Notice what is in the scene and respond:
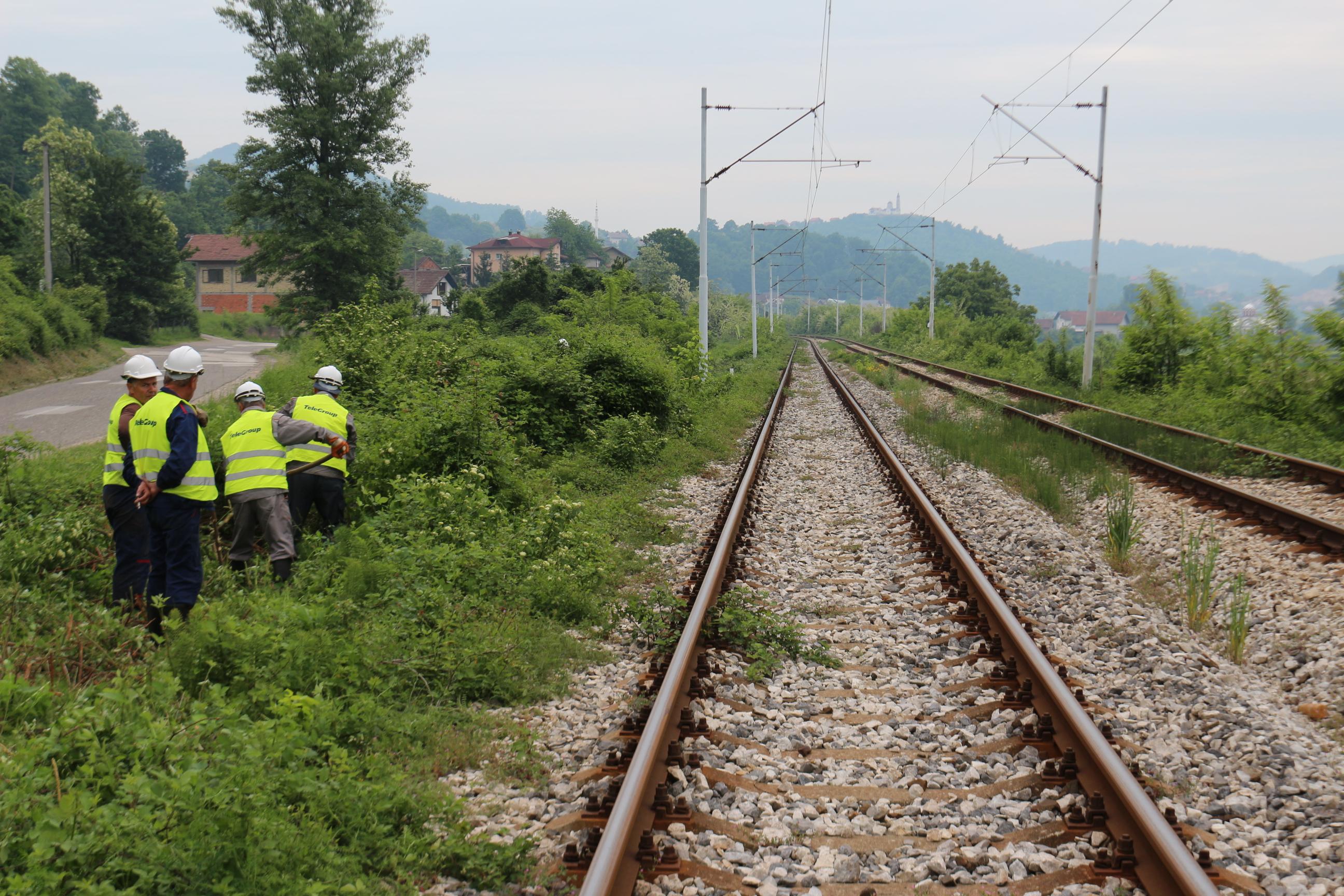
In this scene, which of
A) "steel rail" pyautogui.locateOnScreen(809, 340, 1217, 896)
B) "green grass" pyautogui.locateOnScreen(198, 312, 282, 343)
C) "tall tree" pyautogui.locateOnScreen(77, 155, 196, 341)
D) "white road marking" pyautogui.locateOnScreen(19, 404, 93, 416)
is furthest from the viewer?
"green grass" pyautogui.locateOnScreen(198, 312, 282, 343)

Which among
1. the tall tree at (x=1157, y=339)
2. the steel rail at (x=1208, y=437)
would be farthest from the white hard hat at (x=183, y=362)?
the tall tree at (x=1157, y=339)

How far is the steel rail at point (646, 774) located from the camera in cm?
341

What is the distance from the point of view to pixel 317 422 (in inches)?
332

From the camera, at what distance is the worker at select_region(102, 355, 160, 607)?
664 cm

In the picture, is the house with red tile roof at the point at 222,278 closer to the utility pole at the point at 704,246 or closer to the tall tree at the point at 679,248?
the tall tree at the point at 679,248

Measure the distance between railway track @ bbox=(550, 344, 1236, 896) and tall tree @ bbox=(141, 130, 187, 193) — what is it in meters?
135

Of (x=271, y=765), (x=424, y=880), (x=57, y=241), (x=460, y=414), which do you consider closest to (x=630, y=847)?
(x=424, y=880)

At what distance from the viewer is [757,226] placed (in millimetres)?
36219

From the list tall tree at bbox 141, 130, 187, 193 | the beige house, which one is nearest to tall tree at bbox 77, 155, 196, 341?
tall tree at bbox 141, 130, 187, 193

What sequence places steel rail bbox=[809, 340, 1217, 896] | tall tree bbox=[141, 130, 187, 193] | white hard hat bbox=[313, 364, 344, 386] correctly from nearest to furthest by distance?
steel rail bbox=[809, 340, 1217, 896]
white hard hat bbox=[313, 364, 344, 386]
tall tree bbox=[141, 130, 187, 193]

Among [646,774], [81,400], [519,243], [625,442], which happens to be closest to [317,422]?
[646,774]

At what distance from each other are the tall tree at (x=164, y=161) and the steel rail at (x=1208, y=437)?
400 ft

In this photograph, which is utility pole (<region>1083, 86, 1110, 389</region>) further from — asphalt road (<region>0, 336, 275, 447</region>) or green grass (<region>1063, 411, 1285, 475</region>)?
asphalt road (<region>0, 336, 275, 447</region>)

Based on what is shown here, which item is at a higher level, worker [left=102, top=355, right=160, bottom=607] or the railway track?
worker [left=102, top=355, right=160, bottom=607]
